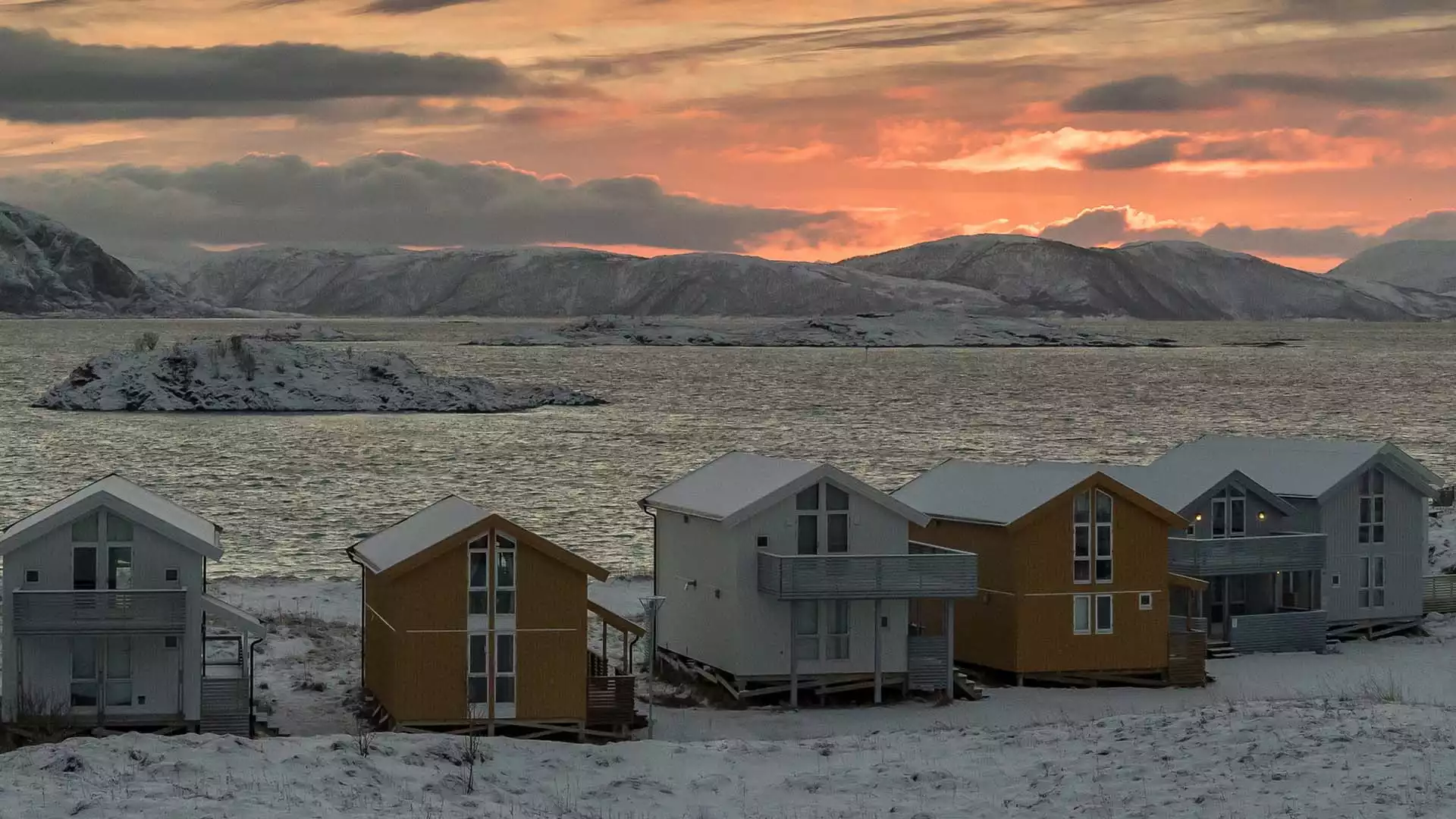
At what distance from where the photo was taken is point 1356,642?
40625 mm

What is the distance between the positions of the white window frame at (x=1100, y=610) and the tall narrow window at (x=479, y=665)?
12.4m

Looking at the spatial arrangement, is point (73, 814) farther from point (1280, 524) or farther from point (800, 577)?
point (1280, 524)

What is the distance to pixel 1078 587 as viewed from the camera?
112 feet

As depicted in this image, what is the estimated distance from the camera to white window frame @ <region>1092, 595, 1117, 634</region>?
3428cm

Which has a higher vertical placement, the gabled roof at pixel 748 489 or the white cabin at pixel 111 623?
the gabled roof at pixel 748 489

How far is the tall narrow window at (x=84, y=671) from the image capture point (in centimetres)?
2725

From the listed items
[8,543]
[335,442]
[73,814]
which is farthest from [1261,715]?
[335,442]

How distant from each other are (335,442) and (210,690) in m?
81.6

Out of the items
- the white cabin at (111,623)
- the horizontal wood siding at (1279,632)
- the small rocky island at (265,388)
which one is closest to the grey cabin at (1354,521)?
the horizontal wood siding at (1279,632)

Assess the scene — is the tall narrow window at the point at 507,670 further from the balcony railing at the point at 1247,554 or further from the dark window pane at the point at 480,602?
the balcony railing at the point at 1247,554

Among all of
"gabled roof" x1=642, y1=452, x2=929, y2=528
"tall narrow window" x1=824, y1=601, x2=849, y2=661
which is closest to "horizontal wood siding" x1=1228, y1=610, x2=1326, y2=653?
"gabled roof" x1=642, y1=452, x2=929, y2=528

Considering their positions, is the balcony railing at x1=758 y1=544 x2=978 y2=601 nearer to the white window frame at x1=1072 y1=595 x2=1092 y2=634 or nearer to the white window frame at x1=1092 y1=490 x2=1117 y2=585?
the white window frame at x1=1072 y1=595 x2=1092 y2=634

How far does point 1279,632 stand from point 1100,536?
7.17m

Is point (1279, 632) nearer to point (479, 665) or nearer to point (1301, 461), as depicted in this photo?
point (1301, 461)
